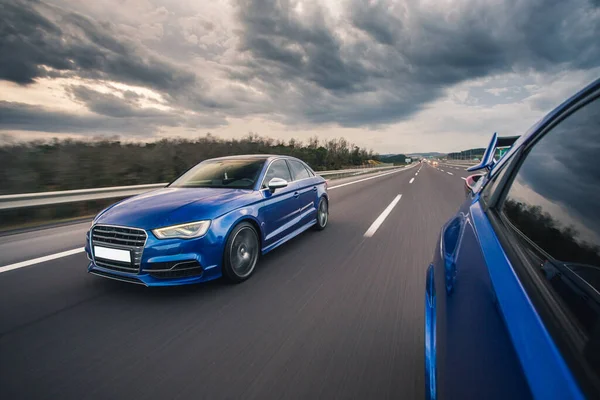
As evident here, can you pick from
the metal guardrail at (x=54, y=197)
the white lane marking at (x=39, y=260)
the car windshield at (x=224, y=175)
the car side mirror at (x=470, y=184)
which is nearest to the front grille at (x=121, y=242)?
the car windshield at (x=224, y=175)

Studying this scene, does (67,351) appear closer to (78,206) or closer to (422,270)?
(422,270)

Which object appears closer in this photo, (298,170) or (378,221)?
(298,170)

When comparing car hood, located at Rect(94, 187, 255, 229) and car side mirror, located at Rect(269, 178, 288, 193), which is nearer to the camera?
car hood, located at Rect(94, 187, 255, 229)

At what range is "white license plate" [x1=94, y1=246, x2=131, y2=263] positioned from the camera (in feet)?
9.67

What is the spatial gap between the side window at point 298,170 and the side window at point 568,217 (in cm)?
400

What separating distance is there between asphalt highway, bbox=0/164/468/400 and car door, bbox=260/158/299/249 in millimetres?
394

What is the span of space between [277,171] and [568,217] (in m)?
3.99

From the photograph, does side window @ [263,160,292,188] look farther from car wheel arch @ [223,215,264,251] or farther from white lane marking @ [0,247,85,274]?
white lane marking @ [0,247,85,274]

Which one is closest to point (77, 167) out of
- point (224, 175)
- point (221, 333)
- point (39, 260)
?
point (39, 260)

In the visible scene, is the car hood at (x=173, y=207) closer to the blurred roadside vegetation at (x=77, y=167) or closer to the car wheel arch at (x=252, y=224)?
the car wheel arch at (x=252, y=224)

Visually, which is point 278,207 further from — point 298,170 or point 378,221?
point 378,221

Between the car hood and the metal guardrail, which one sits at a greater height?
the car hood

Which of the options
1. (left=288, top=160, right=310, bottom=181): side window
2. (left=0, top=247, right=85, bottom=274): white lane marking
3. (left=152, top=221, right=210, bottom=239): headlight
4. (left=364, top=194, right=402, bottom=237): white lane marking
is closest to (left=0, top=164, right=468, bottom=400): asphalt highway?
(left=0, top=247, right=85, bottom=274): white lane marking

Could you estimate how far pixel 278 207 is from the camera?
4402mm
